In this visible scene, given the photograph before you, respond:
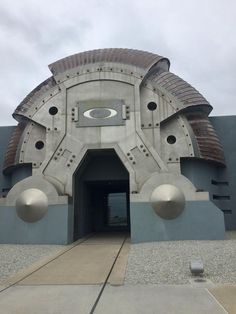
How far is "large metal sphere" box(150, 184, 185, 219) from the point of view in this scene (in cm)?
1617

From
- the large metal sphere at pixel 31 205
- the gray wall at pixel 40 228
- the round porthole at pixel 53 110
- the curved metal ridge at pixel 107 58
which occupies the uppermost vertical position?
the curved metal ridge at pixel 107 58

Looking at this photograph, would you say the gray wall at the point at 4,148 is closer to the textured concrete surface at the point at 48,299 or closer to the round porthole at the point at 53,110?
the round porthole at the point at 53,110

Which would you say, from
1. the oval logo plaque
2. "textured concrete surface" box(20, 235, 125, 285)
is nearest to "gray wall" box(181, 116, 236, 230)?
the oval logo plaque

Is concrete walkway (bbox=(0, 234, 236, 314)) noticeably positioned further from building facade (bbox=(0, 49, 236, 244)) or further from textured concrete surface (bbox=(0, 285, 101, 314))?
building facade (bbox=(0, 49, 236, 244))

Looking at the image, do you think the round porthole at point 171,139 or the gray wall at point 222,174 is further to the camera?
the gray wall at point 222,174

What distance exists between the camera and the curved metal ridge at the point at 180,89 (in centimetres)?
1953

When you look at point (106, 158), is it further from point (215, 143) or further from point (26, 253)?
point (26, 253)

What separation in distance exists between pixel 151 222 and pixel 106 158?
6300mm

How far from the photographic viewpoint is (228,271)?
8.74 m

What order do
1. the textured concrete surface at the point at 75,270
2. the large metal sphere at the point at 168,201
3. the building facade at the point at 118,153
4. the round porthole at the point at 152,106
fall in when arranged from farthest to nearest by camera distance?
the round porthole at the point at 152,106 < the building facade at the point at 118,153 < the large metal sphere at the point at 168,201 < the textured concrete surface at the point at 75,270

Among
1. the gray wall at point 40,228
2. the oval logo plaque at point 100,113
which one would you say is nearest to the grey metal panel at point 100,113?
the oval logo plaque at point 100,113

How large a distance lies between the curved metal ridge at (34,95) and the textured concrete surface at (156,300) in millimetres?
14959

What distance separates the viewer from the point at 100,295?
6.46 meters

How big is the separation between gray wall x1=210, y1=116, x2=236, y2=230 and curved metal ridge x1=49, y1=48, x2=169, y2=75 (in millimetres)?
6244
